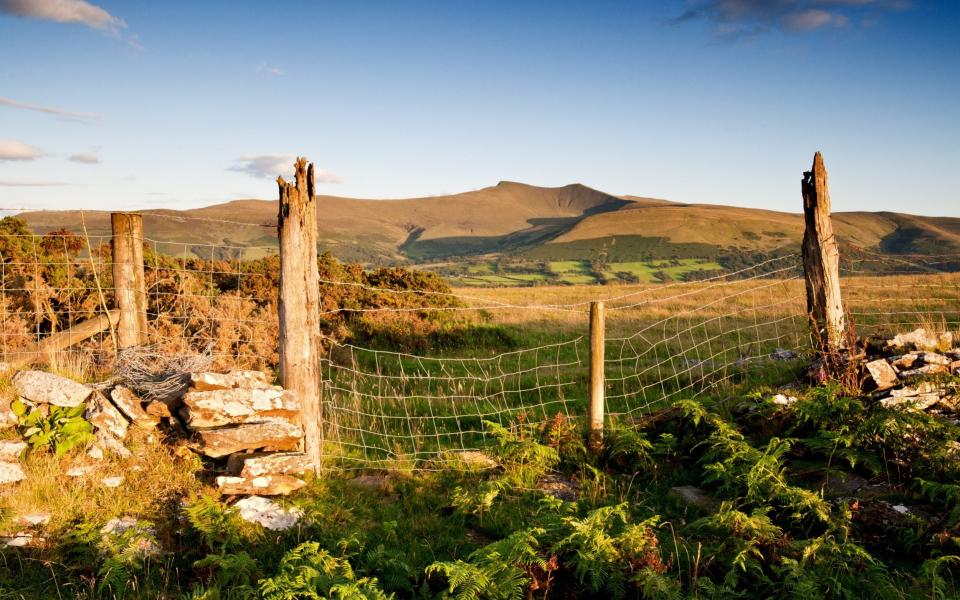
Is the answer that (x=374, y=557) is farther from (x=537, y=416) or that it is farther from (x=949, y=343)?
(x=949, y=343)

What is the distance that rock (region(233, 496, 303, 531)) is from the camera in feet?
17.8

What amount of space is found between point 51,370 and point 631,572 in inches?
314

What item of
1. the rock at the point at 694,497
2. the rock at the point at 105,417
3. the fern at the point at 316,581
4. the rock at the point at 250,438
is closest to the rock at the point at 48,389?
the rock at the point at 105,417

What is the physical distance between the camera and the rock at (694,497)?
6.00 meters

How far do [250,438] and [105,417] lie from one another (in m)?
1.66

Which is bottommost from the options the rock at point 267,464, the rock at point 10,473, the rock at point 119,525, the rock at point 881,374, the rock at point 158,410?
the rock at point 119,525

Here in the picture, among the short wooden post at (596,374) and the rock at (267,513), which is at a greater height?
the short wooden post at (596,374)

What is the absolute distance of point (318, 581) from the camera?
157 inches

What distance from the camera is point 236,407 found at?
6.50 metres

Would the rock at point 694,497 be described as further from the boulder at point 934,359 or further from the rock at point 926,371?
the boulder at point 934,359

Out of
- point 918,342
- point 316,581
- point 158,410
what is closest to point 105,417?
point 158,410

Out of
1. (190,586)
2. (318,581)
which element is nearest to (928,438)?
(318,581)

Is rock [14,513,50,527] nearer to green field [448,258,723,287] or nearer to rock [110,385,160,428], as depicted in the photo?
rock [110,385,160,428]

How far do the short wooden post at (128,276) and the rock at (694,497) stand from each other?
7865mm
